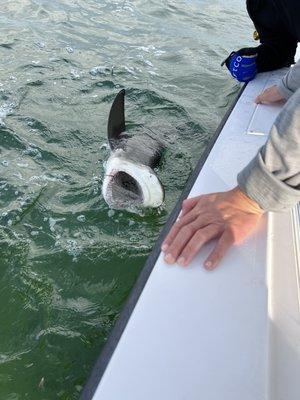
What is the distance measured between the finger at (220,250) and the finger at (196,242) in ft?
0.11

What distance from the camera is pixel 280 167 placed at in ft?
5.15

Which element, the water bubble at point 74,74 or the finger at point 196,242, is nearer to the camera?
the finger at point 196,242

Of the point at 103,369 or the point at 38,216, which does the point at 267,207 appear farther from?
the point at 38,216

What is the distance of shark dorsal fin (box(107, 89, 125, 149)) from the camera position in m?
→ 3.25

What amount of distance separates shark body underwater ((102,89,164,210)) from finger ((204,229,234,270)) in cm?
108

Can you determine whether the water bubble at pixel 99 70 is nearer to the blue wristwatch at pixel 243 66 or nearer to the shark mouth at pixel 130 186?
the blue wristwatch at pixel 243 66

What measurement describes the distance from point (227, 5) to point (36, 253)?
698 cm

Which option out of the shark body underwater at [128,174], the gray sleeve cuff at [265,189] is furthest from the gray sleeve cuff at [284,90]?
the gray sleeve cuff at [265,189]

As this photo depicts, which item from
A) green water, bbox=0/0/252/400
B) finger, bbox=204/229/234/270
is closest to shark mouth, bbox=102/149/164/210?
green water, bbox=0/0/252/400

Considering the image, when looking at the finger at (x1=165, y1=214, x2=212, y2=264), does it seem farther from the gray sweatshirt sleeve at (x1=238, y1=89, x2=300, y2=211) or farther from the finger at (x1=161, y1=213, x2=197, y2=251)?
the gray sweatshirt sleeve at (x1=238, y1=89, x2=300, y2=211)

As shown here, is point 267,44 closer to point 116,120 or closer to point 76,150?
point 116,120

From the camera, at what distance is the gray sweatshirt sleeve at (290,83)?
8.86ft

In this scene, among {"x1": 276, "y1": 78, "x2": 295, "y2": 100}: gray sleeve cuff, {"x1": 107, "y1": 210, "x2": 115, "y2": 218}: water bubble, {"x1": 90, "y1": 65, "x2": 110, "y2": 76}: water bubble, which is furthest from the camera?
{"x1": 90, "y1": 65, "x2": 110, "y2": 76}: water bubble

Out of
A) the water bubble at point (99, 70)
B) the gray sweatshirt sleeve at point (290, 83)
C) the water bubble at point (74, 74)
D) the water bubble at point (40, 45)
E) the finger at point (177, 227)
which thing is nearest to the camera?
the finger at point (177, 227)
